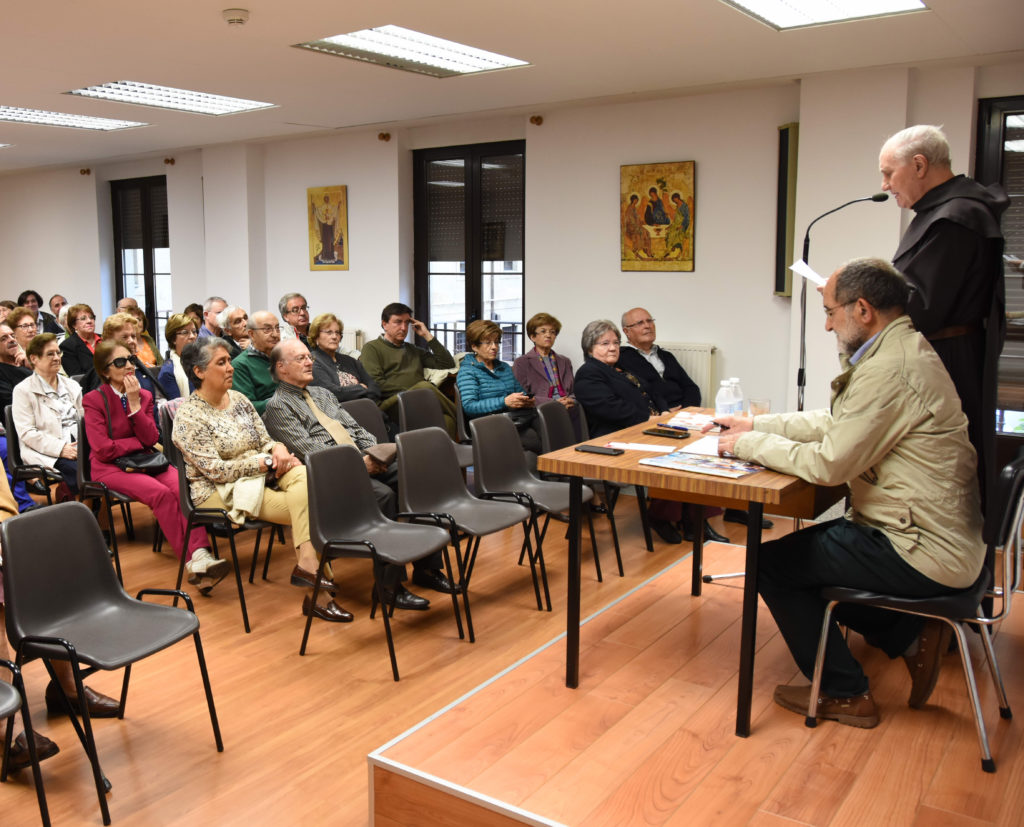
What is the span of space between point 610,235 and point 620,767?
498 centimetres

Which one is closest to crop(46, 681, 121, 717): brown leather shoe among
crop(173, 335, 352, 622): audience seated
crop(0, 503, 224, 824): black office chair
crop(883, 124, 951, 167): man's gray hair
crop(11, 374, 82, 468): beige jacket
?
crop(0, 503, 224, 824): black office chair

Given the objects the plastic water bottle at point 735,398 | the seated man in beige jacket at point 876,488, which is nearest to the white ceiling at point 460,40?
the plastic water bottle at point 735,398

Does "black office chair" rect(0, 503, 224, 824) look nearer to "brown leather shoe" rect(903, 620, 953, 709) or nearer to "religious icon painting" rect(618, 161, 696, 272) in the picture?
"brown leather shoe" rect(903, 620, 953, 709)

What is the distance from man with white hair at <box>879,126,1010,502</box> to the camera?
2.88m

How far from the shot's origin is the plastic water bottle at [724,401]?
3309 millimetres

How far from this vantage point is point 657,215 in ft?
22.0

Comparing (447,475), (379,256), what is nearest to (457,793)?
(447,475)

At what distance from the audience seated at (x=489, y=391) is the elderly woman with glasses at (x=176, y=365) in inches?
65.5

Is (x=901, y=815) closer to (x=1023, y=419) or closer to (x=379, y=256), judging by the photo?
(x=1023, y=419)

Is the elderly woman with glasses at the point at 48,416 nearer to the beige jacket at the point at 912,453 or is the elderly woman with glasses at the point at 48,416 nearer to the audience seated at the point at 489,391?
the audience seated at the point at 489,391

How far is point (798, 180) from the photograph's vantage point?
590 centimetres

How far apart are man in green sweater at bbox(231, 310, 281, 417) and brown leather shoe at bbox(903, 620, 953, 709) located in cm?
359

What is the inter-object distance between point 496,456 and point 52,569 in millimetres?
2179

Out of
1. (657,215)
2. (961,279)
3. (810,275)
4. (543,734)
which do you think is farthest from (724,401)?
(657,215)
